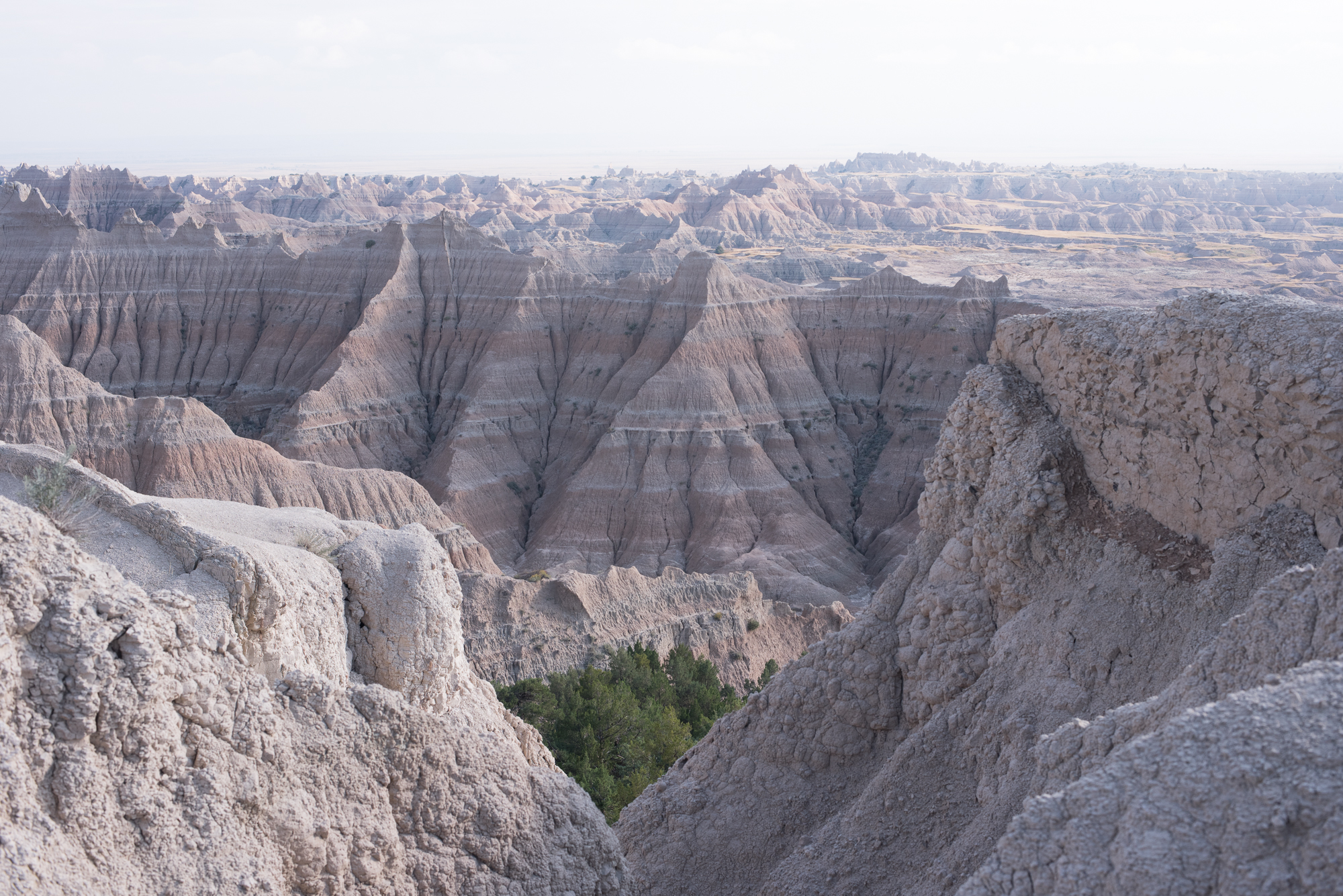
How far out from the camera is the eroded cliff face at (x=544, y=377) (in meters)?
66.3

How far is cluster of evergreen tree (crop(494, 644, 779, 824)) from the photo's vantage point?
27.6 m

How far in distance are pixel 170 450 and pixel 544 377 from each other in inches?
1211

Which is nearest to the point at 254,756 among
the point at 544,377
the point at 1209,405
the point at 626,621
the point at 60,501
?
the point at 60,501

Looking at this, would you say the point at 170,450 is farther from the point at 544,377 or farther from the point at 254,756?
the point at 254,756

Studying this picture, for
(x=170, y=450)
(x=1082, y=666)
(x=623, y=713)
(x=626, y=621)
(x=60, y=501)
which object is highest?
(x=60, y=501)

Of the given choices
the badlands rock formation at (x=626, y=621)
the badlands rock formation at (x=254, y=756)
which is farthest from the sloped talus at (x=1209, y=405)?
the badlands rock formation at (x=626, y=621)

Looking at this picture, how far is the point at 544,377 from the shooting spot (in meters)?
79.6

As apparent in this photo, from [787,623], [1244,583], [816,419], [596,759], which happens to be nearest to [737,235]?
[816,419]

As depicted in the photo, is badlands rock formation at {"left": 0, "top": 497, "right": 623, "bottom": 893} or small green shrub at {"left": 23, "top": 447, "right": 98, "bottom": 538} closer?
badlands rock formation at {"left": 0, "top": 497, "right": 623, "bottom": 893}

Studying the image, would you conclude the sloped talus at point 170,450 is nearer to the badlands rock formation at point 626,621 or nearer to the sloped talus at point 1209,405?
the badlands rock formation at point 626,621

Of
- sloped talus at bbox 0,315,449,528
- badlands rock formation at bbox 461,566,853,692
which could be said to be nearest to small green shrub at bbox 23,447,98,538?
badlands rock formation at bbox 461,566,853,692

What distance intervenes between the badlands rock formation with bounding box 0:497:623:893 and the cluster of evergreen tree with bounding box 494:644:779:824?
11.3 meters

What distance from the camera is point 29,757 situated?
925cm

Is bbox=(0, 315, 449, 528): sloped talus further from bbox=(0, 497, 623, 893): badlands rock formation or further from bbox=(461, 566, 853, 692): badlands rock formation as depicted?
bbox=(0, 497, 623, 893): badlands rock formation
